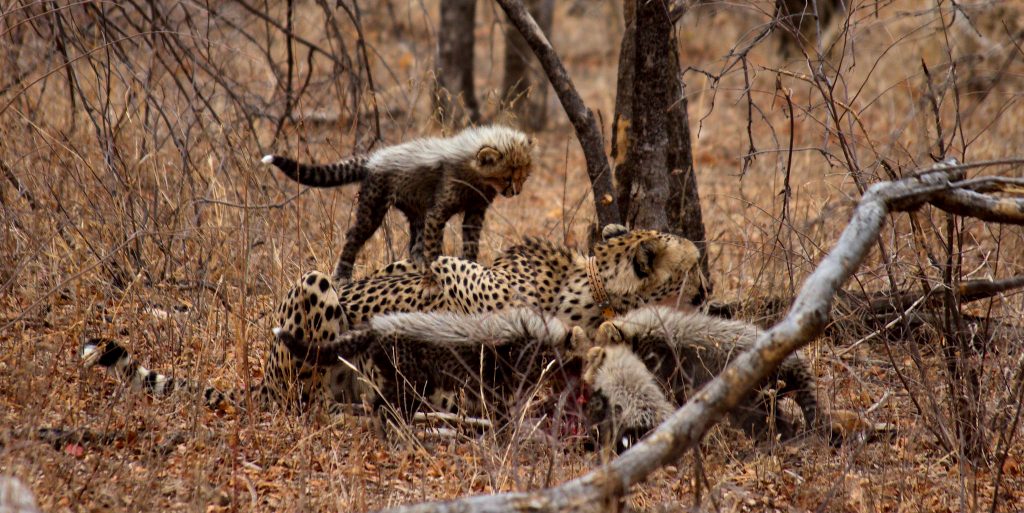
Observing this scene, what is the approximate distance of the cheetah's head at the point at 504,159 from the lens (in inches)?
175

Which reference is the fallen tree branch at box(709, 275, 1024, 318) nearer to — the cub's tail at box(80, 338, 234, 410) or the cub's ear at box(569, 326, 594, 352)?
the cub's ear at box(569, 326, 594, 352)

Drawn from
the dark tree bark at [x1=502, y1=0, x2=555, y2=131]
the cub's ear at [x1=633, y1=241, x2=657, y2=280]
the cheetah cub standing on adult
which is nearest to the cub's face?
the cheetah cub standing on adult

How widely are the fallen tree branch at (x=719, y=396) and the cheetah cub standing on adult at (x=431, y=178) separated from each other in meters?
2.23

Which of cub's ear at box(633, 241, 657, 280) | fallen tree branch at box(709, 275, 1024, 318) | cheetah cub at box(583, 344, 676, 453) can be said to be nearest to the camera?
cheetah cub at box(583, 344, 676, 453)

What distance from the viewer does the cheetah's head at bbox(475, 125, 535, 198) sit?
4438 mm

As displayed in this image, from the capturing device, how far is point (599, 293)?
12.2 ft

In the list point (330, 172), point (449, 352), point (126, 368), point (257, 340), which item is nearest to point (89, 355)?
point (126, 368)

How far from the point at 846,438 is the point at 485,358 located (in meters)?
1.13

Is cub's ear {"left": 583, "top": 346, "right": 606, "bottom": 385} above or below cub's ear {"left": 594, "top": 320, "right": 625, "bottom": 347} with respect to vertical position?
below

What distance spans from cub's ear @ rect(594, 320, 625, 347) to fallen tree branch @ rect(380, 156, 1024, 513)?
45.9 inches

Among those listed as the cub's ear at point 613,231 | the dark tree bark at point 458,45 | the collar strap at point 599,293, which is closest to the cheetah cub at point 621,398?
the collar strap at point 599,293

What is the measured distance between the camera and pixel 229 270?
14.2 feet

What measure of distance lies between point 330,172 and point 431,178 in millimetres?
414

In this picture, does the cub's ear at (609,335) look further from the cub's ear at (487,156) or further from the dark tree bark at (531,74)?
the dark tree bark at (531,74)
